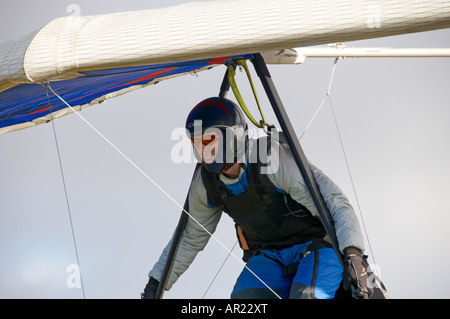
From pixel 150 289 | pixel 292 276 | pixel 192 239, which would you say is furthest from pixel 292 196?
pixel 150 289

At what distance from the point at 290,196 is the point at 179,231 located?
675mm

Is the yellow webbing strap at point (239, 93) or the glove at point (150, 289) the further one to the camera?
the glove at point (150, 289)

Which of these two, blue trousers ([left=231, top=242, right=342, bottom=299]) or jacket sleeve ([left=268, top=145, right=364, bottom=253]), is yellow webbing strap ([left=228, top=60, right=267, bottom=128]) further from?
blue trousers ([left=231, top=242, right=342, bottom=299])

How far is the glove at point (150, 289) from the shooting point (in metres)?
3.07

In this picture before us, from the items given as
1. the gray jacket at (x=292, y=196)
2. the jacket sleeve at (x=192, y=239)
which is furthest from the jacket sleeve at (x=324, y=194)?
the jacket sleeve at (x=192, y=239)

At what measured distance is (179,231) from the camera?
10.2 ft

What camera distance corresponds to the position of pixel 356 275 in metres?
2.31

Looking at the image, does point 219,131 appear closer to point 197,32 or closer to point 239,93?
point 239,93

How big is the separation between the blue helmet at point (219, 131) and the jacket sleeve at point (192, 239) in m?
0.33

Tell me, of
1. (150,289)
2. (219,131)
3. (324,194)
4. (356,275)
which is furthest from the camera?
(150,289)

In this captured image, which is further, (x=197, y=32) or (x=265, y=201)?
(x=265, y=201)

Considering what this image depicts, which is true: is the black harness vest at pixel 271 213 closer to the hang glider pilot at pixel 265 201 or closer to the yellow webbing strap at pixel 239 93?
the hang glider pilot at pixel 265 201

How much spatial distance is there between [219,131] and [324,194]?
0.57 m
